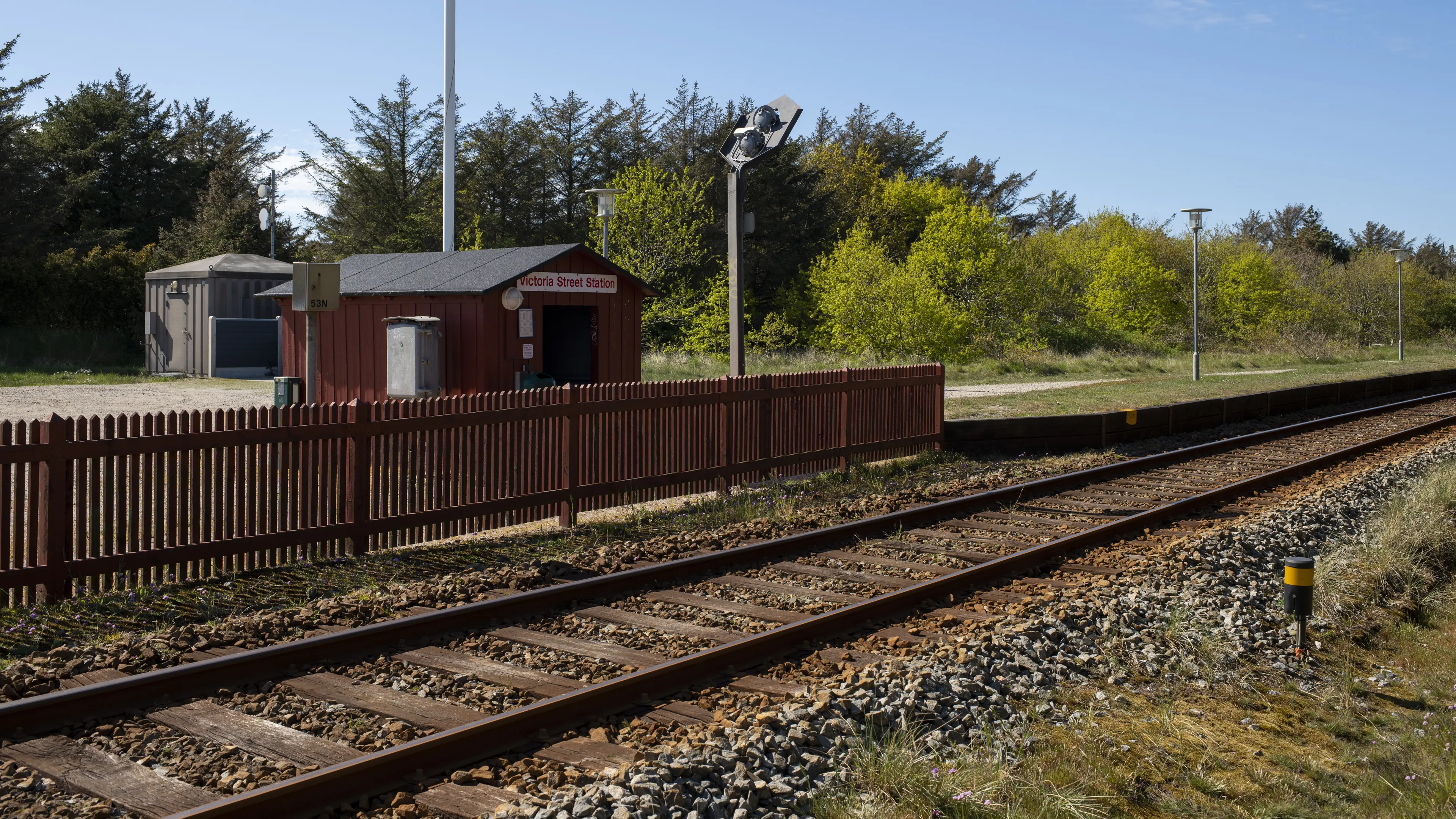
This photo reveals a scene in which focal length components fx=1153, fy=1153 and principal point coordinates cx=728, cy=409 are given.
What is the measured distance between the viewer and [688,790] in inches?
180

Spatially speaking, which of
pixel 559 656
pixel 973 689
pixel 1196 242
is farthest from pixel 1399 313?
pixel 559 656

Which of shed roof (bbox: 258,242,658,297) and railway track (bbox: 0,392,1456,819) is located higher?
shed roof (bbox: 258,242,658,297)

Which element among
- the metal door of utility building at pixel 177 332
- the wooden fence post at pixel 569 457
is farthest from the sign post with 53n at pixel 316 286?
the metal door of utility building at pixel 177 332

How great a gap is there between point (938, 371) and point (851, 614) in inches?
381

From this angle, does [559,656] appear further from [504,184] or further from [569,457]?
[504,184]

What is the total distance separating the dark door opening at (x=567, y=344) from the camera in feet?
60.3

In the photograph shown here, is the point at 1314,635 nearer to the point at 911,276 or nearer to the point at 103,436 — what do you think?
the point at 103,436

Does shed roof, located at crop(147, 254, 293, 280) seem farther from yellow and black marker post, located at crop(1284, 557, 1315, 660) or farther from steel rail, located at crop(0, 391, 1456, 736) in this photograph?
yellow and black marker post, located at crop(1284, 557, 1315, 660)

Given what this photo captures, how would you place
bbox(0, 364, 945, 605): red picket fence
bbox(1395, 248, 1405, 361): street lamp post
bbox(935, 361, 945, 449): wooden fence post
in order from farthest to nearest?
bbox(1395, 248, 1405, 361): street lamp post, bbox(935, 361, 945, 449): wooden fence post, bbox(0, 364, 945, 605): red picket fence

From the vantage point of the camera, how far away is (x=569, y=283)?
662 inches

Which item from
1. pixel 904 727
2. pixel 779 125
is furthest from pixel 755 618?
pixel 779 125

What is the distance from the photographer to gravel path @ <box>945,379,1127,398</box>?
2762 cm

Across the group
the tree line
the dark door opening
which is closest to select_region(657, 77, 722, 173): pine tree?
the tree line

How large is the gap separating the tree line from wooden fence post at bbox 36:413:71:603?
32.5 metres
